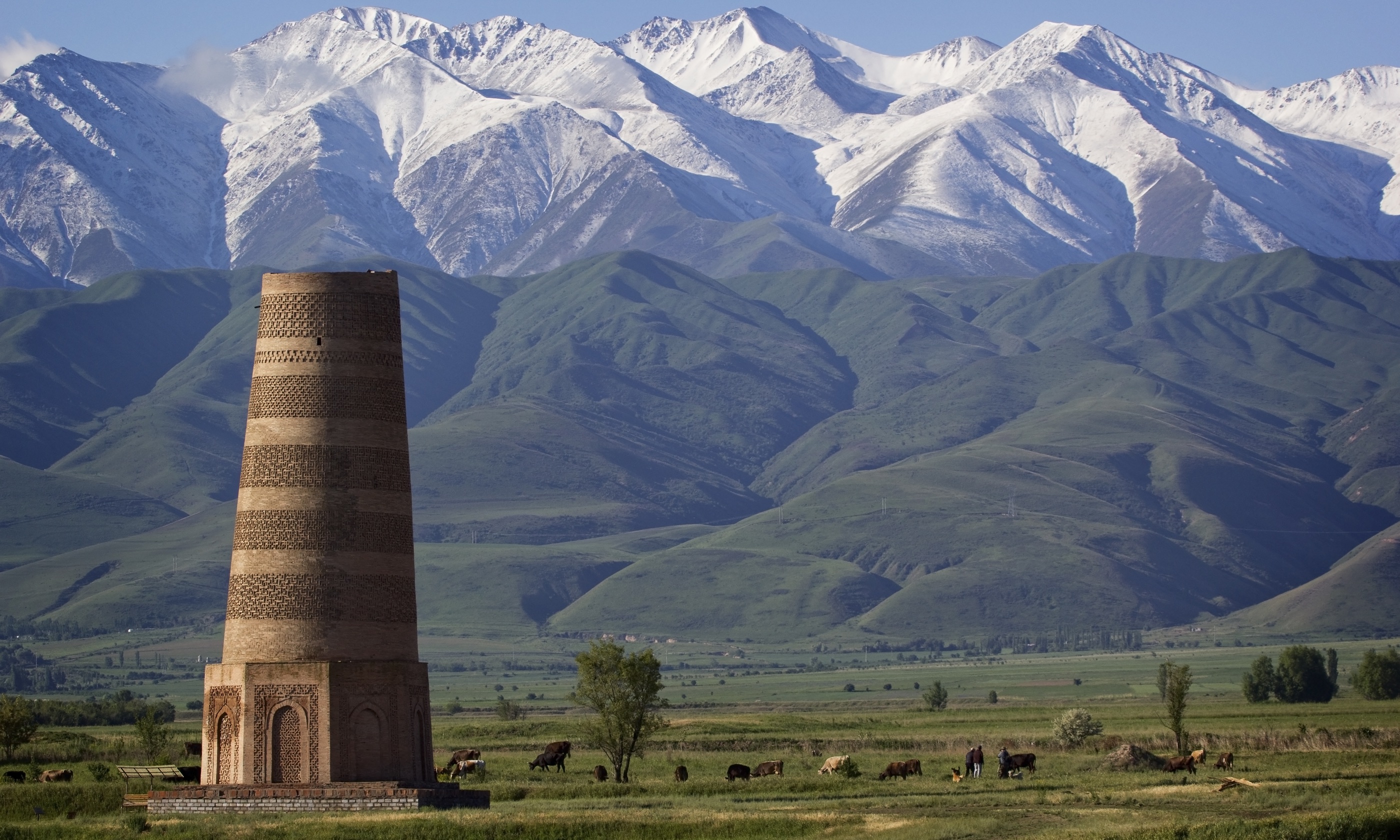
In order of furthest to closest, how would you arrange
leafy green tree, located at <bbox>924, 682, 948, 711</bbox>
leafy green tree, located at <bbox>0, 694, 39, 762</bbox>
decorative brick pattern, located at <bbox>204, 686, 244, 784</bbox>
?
leafy green tree, located at <bbox>924, 682, 948, 711</bbox> < leafy green tree, located at <bbox>0, 694, 39, 762</bbox> < decorative brick pattern, located at <bbox>204, 686, 244, 784</bbox>

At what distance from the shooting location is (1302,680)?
131m

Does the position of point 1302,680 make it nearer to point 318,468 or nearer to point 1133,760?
point 1133,760

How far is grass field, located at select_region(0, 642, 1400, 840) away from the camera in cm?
4891

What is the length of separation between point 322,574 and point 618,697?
72.9 feet

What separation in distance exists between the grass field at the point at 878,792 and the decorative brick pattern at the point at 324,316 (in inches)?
498

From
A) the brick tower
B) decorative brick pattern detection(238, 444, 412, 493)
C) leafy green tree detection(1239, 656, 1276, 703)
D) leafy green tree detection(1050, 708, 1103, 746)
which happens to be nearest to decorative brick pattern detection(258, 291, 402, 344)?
the brick tower

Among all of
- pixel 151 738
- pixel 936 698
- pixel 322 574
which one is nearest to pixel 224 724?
pixel 322 574

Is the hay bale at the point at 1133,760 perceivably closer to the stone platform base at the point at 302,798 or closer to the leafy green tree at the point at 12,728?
the stone platform base at the point at 302,798

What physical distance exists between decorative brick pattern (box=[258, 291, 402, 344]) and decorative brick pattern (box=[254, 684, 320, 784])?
9.25 m

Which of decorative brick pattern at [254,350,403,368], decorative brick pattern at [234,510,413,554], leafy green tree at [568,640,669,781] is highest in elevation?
decorative brick pattern at [254,350,403,368]

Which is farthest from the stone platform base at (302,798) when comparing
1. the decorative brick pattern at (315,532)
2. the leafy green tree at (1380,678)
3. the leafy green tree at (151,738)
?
the leafy green tree at (1380,678)

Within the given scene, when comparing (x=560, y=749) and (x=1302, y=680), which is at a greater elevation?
(x=1302, y=680)

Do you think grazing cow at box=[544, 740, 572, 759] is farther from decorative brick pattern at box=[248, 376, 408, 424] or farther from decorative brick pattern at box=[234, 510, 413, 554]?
decorative brick pattern at box=[248, 376, 408, 424]

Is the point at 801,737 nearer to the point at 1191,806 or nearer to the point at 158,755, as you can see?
the point at 158,755
